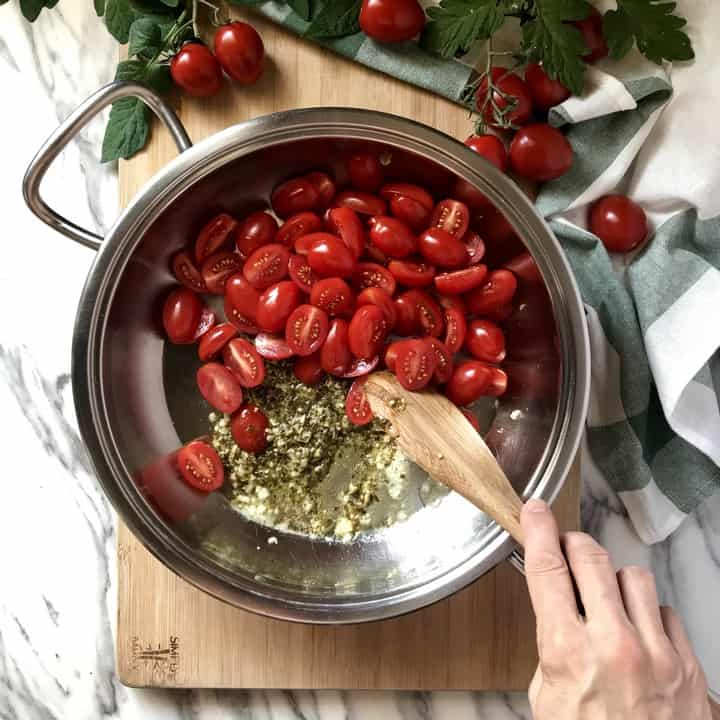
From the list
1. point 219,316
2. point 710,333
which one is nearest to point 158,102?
point 219,316

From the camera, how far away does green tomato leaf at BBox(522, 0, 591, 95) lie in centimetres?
117

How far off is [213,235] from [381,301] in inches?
10.6

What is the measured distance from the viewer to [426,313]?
4.24 ft

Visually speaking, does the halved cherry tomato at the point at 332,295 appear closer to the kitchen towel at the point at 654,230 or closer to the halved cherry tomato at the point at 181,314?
the halved cherry tomato at the point at 181,314

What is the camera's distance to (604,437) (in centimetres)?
132

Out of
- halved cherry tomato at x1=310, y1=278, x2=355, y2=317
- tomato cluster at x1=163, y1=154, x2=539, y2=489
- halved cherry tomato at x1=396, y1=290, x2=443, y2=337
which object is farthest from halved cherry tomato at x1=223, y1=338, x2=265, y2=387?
halved cherry tomato at x1=396, y1=290, x2=443, y2=337

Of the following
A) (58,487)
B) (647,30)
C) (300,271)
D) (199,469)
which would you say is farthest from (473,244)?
(58,487)

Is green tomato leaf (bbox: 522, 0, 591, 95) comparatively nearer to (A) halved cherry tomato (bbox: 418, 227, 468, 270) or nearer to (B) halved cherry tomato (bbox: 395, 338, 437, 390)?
(A) halved cherry tomato (bbox: 418, 227, 468, 270)

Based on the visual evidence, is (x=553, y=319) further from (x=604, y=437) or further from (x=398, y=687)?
(x=398, y=687)

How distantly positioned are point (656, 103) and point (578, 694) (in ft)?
2.74

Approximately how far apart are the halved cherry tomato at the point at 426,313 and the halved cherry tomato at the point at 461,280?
0.03m

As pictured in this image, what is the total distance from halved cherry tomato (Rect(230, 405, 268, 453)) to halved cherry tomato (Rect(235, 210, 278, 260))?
0.24 metres

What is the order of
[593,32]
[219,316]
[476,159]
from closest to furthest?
[476,159] < [593,32] < [219,316]

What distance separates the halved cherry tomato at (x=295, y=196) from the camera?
50.0 inches
